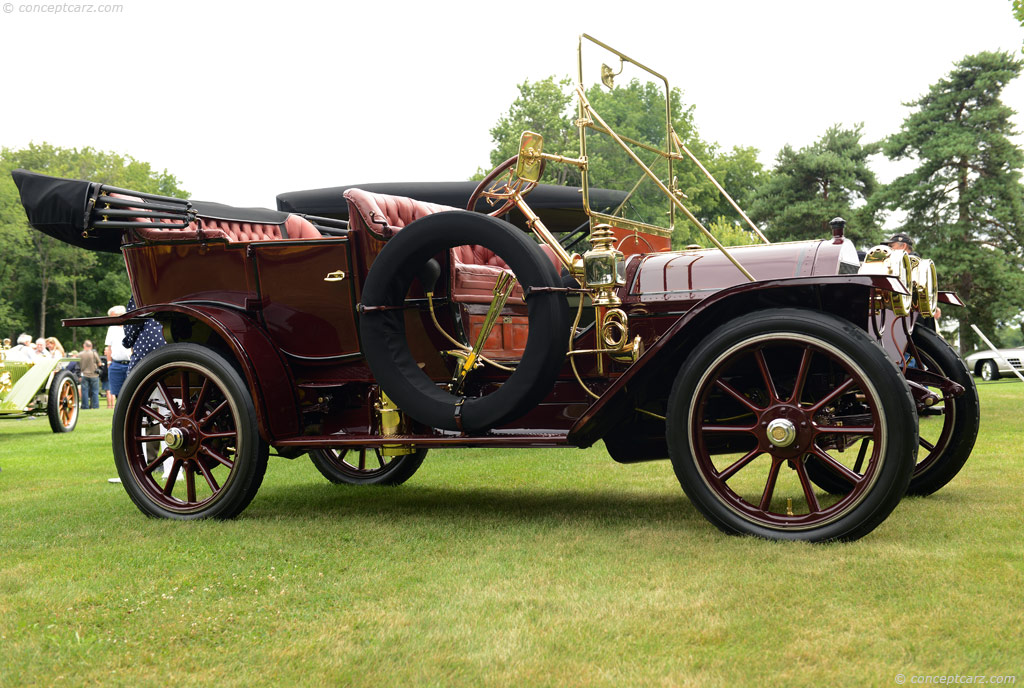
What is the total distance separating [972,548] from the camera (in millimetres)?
3316

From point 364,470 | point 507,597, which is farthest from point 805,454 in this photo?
point 364,470

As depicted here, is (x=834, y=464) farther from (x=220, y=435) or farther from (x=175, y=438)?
(x=175, y=438)

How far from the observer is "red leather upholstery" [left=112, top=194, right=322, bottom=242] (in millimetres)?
4992

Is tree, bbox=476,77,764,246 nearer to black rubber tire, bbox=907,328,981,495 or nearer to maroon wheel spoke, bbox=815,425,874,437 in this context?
black rubber tire, bbox=907,328,981,495

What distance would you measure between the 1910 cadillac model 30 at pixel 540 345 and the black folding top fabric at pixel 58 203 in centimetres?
1

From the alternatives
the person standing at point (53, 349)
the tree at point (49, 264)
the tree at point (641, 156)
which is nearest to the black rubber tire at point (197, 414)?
the tree at point (641, 156)

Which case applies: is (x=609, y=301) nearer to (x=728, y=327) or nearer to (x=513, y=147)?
(x=728, y=327)

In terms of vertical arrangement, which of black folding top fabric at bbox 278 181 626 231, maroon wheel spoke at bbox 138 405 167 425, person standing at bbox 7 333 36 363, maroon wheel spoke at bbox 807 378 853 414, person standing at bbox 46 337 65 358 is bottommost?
person standing at bbox 46 337 65 358

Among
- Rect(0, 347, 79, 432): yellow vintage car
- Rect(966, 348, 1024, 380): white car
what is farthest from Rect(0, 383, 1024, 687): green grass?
Rect(966, 348, 1024, 380): white car

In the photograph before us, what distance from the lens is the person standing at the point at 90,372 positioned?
1853cm

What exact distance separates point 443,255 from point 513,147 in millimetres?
29099

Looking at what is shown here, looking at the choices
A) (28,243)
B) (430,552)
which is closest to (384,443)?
(430,552)

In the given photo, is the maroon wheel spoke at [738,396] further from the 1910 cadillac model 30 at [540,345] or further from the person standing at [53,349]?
the person standing at [53,349]

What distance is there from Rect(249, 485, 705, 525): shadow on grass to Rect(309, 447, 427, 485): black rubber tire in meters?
0.13
